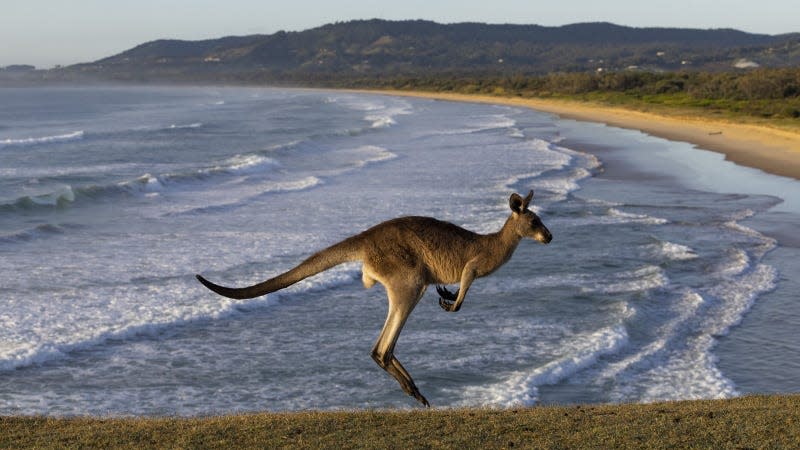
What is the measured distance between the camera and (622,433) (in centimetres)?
733

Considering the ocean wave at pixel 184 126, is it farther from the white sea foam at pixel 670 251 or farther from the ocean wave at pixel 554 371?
the ocean wave at pixel 554 371

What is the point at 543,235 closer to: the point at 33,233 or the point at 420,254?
the point at 420,254

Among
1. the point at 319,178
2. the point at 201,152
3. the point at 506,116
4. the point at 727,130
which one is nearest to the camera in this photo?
the point at 319,178

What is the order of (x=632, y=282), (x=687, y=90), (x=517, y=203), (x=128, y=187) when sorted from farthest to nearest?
1. (x=687, y=90)
2. (x=128, y=187)
3. (x=632, y=282)
4. (x=517, y=203)

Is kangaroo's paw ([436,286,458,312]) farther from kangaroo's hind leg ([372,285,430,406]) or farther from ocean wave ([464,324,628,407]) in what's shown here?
ocean wave ([464,324,628,407])

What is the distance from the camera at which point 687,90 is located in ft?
248

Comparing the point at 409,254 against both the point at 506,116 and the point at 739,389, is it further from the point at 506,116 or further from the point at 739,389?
the point at 506,116

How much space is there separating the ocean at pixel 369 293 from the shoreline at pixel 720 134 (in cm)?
187

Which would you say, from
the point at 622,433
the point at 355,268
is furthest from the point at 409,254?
the point at 355,268

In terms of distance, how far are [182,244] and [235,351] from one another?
7826 mm

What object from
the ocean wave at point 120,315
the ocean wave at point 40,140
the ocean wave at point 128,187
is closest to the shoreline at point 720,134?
the ocean wave at point 128,187

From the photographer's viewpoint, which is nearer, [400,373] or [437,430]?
[400,373]

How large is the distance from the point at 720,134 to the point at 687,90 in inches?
1187

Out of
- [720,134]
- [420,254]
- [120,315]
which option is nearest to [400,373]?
[420,254]
